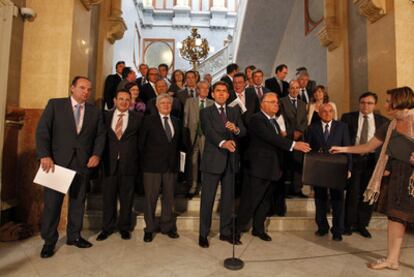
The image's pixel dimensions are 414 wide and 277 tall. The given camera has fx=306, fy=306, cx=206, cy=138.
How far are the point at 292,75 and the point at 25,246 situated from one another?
7572mm

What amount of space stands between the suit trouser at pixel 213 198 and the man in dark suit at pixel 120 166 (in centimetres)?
79

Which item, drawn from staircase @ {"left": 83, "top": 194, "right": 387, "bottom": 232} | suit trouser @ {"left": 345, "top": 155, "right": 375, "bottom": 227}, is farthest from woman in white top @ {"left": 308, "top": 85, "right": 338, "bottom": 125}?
staircase @ {"left": 83, "top": 194, "right": 387, "bottom": 232}

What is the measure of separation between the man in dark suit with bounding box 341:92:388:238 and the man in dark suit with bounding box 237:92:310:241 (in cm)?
98

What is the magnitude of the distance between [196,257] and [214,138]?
111cm

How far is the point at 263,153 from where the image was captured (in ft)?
10.4

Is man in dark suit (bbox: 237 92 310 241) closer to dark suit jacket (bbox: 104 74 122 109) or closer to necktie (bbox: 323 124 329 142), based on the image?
necktie (bbox: 323 124 329 142)

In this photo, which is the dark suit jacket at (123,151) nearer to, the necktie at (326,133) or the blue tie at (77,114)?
the blue tie at (77,114)

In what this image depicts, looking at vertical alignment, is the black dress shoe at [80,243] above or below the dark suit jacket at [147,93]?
below

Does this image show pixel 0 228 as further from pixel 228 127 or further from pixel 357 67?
pixel 357 67

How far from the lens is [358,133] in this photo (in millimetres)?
3609

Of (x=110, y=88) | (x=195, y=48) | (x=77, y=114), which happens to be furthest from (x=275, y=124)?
(x=195, y=48)

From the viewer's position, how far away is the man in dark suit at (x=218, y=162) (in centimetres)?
304

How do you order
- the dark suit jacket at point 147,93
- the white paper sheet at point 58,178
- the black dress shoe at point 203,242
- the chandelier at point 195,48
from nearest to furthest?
the white paper sheet at point 58,178
the black dress shoe at point 203,242
the dark suit jacket at point 147,93
the chandelier at point 195,48

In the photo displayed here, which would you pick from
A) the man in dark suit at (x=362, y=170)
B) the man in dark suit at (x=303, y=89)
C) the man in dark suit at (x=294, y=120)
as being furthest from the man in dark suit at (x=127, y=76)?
the man in dark suit at (x=362, y=170)
